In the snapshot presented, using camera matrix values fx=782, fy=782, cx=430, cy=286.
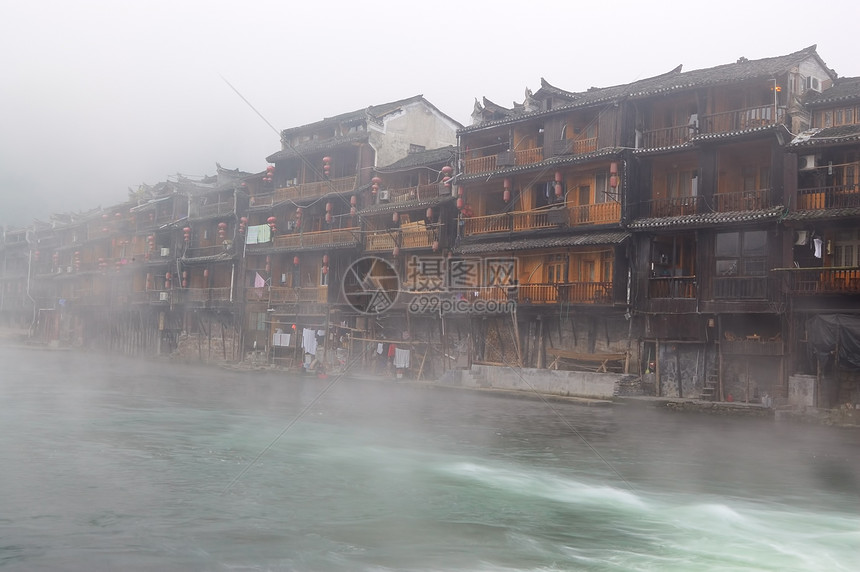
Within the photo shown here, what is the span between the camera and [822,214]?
83.5ft

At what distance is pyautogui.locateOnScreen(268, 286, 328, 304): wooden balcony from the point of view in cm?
4459

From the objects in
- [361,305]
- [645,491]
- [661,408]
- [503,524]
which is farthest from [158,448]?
[361,305]

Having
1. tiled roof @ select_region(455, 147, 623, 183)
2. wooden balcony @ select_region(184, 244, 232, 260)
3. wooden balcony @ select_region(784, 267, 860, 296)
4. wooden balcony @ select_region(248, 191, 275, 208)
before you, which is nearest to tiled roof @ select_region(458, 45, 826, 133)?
tiled roof @ select_region(455, 147, 623, 183)

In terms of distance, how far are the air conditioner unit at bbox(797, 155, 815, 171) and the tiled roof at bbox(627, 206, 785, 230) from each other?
5.25ft

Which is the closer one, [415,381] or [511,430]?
[511,430]

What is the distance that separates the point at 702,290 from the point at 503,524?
18937 mm

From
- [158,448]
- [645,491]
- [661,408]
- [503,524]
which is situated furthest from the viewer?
[661,408]

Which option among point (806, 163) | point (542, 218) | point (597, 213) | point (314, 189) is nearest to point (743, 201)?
point (806, 163)

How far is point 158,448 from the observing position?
1767 cm

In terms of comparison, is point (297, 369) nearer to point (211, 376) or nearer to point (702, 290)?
point (211, 376)

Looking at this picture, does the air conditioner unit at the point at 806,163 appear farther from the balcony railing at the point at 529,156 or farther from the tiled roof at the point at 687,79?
the balcony railing at the point at 529,156

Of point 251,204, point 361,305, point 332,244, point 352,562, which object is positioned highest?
point 251,204

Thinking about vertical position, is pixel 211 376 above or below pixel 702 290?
below

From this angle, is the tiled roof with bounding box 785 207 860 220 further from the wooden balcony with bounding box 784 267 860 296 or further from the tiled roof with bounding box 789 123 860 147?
the tiled roof with bounding box 789 123 860 147
